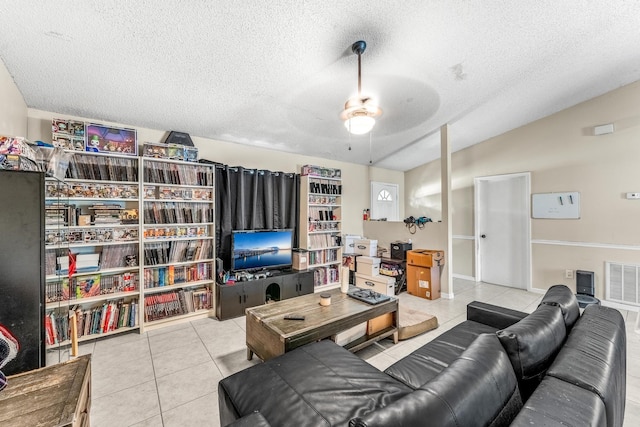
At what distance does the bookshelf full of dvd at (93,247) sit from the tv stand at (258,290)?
915mm

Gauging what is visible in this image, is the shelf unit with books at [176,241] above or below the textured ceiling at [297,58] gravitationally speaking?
below

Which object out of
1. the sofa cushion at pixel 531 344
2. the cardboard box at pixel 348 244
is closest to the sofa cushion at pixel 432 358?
the sofa cushion at pixel 531 344

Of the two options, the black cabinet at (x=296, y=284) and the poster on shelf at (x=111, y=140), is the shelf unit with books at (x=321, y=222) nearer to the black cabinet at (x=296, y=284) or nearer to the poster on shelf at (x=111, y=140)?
the black cabinet at (x=296, y=284)

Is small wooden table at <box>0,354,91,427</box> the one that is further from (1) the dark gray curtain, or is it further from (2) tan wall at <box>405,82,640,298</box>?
(2) tan wall at <box>405,82,640,298</box>

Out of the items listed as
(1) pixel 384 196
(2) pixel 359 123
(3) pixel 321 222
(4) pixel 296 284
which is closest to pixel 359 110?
(2) pixel 359 123

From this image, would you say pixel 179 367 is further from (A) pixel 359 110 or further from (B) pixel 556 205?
(B) pixel 556 205

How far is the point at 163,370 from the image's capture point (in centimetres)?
228

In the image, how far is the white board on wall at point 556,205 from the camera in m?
4.00

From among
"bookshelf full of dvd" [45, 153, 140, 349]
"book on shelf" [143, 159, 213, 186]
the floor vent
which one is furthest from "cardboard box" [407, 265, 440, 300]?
"bookshelf full of dvd" [45, 153, 140, 349]

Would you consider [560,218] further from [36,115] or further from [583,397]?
[36,115]

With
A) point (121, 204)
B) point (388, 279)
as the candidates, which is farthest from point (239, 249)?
point (388, 279)

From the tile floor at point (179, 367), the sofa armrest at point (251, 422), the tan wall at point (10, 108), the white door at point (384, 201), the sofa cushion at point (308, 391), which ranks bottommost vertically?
the tile floor at point (179, 367)

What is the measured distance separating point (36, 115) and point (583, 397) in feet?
14.6

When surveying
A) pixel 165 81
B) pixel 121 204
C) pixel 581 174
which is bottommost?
pixel 121 204
